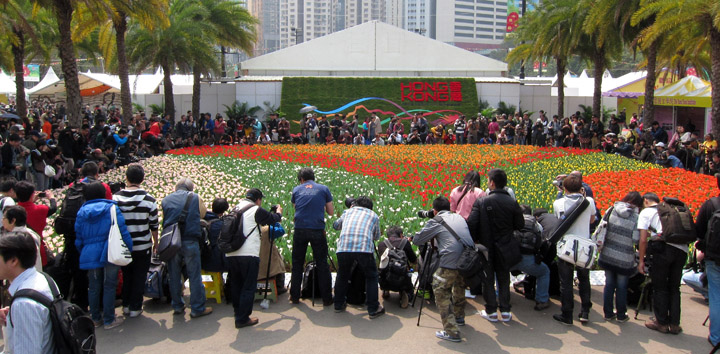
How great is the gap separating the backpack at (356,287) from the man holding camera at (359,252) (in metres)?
0.25

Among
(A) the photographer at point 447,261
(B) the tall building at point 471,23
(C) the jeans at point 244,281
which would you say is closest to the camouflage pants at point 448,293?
(A) the photographer at point 447,261

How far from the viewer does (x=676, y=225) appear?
629 cm

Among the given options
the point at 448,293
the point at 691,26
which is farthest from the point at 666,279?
the point at 691,26

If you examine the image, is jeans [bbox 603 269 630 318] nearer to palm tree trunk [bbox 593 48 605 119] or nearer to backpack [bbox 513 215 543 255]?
backpack [bbox 513 215 543 255]

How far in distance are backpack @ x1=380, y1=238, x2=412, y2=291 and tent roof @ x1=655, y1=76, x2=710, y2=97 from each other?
20885mm

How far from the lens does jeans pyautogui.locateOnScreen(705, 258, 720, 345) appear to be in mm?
6074

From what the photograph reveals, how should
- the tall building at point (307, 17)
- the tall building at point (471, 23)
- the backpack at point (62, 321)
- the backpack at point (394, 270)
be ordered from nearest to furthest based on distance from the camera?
the backpack at point (62, 321), the backpack at point (394, 270), the tall building at point (471, 23), the tall building at point (307, 17)

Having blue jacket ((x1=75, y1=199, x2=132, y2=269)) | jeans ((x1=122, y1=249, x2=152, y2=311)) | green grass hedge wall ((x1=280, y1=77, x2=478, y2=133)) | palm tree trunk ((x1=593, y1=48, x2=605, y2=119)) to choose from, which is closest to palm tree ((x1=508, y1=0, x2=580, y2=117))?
palm tree trunk ((x1=593, y1=48, x2=605, y2=119))

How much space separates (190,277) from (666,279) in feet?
16.9

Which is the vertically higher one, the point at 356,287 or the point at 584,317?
the point at 356,287

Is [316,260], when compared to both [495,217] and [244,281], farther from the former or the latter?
[495,217]

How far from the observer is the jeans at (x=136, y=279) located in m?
6.90

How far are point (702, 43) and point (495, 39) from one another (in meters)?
154

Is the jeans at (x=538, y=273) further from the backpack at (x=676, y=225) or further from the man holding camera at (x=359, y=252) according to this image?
the man holding camera at (x=359, y=252)
